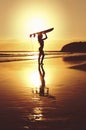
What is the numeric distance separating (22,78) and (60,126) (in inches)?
315

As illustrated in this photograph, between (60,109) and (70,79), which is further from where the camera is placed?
(70,79)

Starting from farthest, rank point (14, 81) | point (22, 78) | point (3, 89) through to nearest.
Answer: point (22, 78), point (14, 81), point (3, 89)

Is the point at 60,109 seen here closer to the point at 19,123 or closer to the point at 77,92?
the point at 19,123

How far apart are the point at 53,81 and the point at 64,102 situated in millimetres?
4463

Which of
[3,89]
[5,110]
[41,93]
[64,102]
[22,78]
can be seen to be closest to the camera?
[5,110]

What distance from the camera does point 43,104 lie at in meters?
9.77

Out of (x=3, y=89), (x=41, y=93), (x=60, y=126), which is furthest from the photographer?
(x=3, y=89)

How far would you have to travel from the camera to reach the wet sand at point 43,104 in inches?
309

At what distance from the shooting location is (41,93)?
1159 cm

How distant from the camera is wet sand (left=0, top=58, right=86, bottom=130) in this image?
784cm

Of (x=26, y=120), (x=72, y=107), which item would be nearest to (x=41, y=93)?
(x=72, y=107)

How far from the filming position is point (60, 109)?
9.14 metres

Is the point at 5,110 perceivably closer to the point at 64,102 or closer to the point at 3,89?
the point at 64,102

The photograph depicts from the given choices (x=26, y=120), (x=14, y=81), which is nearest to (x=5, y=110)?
(x=26, y=120)
